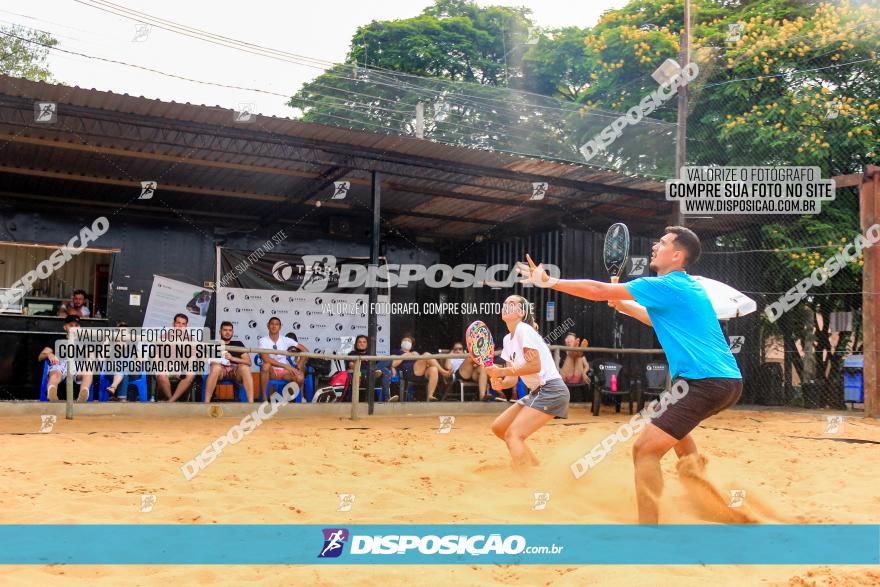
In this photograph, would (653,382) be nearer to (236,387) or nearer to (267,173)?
(236,387)

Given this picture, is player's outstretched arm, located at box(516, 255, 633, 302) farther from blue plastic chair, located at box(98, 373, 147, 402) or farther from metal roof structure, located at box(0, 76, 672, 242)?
blue plastic chair, located at box(98, 373, 147, 402)

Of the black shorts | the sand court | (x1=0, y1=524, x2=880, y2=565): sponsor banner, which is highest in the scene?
the black shorts

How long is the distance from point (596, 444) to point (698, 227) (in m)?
8.79

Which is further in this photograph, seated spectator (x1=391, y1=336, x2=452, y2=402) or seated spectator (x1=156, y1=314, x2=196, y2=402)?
seated spectator (x1=391, y1=336, x2=452, y2=402)

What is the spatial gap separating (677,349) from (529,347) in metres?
1.83

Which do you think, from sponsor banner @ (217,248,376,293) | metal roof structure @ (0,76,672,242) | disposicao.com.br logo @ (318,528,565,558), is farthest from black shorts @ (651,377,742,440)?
sponsor banner @ (217,248,376,293)

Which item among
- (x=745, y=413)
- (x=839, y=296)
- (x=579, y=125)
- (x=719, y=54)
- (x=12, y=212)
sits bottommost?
(x=745, y=413)

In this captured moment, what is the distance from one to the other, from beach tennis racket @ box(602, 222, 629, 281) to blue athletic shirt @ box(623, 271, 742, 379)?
1.12 meters

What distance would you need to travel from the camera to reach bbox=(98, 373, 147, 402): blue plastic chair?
11161 millimetres

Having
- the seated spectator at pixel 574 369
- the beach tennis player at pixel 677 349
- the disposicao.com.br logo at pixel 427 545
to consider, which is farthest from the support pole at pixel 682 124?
the disposicao.com.br logo at pixel 427 545

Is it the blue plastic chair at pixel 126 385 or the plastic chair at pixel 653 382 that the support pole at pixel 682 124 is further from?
the blue plastic chair at pixel 126 385

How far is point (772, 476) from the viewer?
21.2ft

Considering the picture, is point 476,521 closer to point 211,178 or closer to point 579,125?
point 211,178

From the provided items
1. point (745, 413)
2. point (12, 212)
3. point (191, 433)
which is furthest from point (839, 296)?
point (12, 212)
